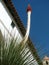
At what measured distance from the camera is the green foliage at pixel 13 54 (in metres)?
4.38

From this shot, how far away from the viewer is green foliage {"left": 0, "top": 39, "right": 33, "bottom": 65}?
438 centimetres

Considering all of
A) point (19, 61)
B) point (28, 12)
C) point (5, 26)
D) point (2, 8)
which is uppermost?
point (2, 8)

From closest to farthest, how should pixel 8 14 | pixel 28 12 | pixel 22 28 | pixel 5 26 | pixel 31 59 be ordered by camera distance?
pixel 31 59
pixel 28 12
pixel 5 26
pixel 8 14
pixel 22 28

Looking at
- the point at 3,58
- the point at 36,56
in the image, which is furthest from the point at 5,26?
the point at 3,58

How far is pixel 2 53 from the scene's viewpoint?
439 centimetres

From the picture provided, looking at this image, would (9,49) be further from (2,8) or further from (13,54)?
(2,8)

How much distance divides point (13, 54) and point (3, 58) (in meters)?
0.19

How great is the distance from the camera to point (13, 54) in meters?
4.46

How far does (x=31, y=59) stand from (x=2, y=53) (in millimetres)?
620

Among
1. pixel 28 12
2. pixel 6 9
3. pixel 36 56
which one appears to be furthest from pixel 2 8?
pixel 36 56

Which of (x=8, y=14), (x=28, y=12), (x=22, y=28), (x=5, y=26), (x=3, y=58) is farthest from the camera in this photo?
(x=22, y=28)

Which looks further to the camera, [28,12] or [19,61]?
[28,12]

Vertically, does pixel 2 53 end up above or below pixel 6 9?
below

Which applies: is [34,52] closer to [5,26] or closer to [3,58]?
[3,58]
